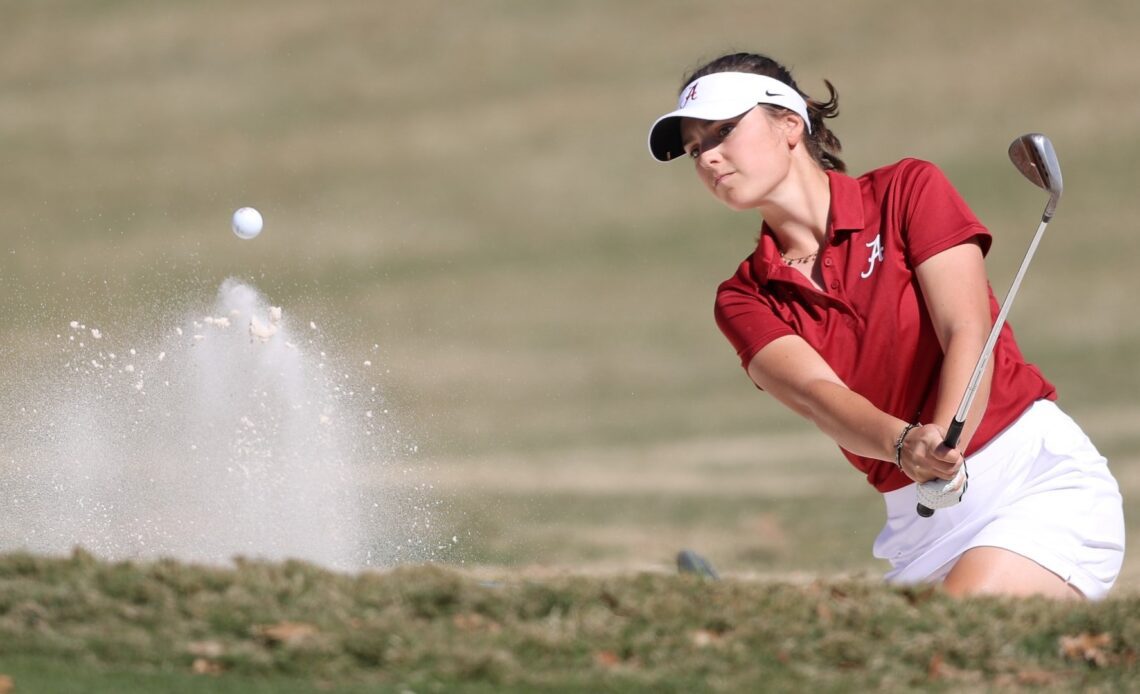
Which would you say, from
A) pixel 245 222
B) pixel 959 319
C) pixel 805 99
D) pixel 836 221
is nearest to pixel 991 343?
pixel 959 319

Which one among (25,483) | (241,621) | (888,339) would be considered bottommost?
(241,621)

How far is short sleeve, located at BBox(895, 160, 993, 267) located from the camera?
8.39 feet

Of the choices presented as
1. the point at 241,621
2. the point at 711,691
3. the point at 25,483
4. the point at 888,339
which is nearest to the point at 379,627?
the point at 241,621

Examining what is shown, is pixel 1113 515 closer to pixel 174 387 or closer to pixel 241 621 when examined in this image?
pixel 241 621

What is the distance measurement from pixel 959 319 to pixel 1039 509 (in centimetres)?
33

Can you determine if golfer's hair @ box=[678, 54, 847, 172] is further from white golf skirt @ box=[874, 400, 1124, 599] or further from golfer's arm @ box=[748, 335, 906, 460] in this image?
white golf skirt @ box=[874, 400, 1124, 599]

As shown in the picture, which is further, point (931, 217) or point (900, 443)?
point (931, 217)

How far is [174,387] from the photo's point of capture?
4.41 metres

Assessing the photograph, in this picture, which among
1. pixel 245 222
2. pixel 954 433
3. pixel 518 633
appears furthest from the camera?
pixel 245 222

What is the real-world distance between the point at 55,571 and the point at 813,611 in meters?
1.06

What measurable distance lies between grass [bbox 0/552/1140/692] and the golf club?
0.19 m

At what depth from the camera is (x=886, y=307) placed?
2584 millimetres

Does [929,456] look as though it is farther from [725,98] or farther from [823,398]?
[725,98]

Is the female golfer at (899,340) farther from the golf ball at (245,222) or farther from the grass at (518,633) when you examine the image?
the golf ball at (245,222)
